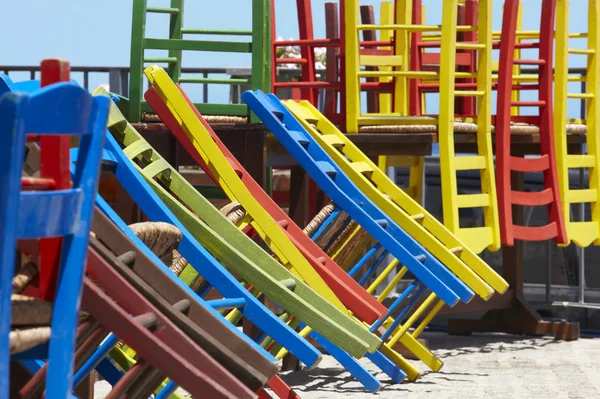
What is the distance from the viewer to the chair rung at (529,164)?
7.15 meters

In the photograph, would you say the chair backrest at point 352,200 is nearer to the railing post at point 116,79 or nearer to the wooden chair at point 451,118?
the wooden chair at point 451,118

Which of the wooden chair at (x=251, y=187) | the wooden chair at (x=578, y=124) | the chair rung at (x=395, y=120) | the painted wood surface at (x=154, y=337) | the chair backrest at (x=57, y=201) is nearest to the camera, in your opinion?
the chair backrest at (x=57, y=201)

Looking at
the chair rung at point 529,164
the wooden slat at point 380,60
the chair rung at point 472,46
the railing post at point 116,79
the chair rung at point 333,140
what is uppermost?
the chair rung at point 472,46

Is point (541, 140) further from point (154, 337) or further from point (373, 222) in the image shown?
point (154, 337)

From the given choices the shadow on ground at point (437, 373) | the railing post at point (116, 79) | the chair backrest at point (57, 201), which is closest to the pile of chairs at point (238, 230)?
the chair backrest at point (57, 201)

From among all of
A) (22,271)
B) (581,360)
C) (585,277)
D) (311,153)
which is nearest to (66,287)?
(22,271)

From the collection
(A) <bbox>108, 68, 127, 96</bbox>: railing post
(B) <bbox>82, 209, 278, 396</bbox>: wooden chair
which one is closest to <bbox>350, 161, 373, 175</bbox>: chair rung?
(B) <bbox>82, 209, 278, 396</bbox>: wooden chair

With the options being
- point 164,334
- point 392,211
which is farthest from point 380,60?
point 164,334

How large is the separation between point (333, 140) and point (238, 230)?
221cm

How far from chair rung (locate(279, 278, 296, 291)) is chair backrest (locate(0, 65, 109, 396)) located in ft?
6.04

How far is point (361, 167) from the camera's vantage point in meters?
6.16

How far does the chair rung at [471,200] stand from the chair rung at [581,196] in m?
0.90

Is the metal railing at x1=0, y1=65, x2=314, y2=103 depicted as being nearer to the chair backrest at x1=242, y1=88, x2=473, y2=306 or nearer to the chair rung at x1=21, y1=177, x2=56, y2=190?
the chair backrest at x1=242, y1=88, x2=473, y2=306

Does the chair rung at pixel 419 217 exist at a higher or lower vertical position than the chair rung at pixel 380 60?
lower
